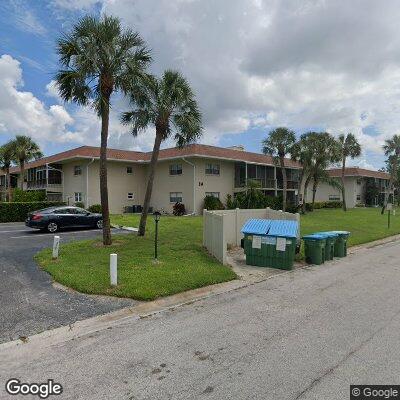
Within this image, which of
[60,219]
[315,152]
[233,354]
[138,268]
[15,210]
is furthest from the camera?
[315,152]

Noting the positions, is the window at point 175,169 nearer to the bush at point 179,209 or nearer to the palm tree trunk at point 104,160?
the bush at point 179,209

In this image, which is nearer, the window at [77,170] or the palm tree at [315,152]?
the window at [77,170]

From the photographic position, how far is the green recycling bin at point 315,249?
11922 mm

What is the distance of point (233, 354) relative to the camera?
486 cm

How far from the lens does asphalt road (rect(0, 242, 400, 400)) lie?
4.03 metres

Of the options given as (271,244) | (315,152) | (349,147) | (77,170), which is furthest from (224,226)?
(349,147)

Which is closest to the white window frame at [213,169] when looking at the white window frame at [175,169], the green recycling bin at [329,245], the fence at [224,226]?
the white window frame at [175,169]

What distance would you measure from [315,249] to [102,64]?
943 centimetres

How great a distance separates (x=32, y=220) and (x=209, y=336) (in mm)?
16260

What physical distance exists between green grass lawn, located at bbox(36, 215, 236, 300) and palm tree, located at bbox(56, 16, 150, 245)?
1.71 meters

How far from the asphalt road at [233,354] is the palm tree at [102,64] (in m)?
8.22

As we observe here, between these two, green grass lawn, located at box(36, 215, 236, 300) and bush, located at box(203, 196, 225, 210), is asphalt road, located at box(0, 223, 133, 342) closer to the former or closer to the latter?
green grass lawn, located at box(36, 215, 236, 300)

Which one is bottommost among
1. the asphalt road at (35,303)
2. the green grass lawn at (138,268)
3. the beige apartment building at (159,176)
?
the asphalt road at (35,303)

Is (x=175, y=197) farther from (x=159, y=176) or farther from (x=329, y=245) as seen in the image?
(x=329, y=245)
